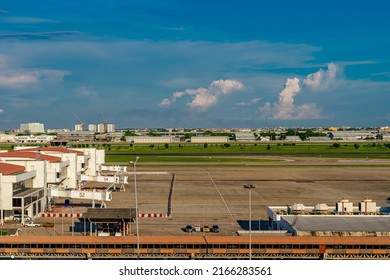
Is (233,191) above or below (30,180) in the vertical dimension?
below

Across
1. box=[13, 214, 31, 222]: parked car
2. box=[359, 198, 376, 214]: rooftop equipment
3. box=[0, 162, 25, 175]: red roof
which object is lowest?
box=[13, 214, 31, 222]: parked car

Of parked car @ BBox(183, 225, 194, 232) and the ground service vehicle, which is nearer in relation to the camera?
the ground service vehicle

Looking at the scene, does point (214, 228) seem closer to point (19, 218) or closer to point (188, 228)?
point (188, 228)

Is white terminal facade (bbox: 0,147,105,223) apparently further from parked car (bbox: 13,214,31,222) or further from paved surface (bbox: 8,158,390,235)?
paved surface (bbox: 8,158,390,235)

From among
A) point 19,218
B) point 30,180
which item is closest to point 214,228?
point 19,218

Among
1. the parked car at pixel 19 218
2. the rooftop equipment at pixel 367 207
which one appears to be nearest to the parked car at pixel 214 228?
the rooftop equipment at pixel 367 207

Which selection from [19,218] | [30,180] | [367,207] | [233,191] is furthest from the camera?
[233,191]

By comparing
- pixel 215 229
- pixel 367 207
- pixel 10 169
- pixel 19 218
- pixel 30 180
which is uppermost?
pixel 10 169

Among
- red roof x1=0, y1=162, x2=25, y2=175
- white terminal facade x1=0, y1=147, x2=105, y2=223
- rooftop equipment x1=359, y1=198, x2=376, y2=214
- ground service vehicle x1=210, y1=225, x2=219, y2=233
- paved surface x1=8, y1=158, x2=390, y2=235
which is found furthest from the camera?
red roof x1=0, y1=162, x2=25, y2=175

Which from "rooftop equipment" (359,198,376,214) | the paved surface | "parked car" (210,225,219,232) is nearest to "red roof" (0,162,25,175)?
the paved surface
